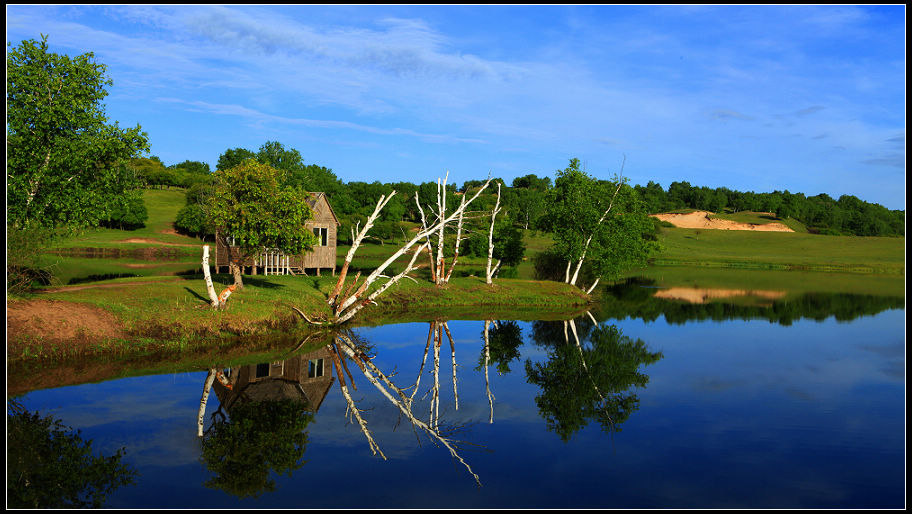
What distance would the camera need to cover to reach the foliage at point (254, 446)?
43.8ft

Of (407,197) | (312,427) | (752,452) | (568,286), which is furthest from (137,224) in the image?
(752,452)

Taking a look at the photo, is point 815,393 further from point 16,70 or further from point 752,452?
point 16,70

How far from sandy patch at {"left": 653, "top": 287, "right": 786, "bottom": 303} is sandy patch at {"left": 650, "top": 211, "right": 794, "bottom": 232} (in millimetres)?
115029

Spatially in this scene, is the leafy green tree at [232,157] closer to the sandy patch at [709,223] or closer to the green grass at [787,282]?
the green grass at [787,282]

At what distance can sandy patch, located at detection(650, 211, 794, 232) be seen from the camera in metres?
176

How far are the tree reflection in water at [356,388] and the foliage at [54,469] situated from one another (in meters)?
2.00

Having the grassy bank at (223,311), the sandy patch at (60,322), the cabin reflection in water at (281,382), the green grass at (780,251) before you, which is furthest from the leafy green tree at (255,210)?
the green grass at (780,251)

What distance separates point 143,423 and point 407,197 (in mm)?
143408

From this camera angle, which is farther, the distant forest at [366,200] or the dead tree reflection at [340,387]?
the distant forest at [366,200]

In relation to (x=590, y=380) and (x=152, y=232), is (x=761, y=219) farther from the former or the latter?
(x=590, y=380)

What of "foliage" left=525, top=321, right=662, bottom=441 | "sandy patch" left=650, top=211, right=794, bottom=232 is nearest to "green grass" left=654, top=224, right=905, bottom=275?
"sandy patch" left=650, top=211, right=794, bottom=232

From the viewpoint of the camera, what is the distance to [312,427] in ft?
56.1

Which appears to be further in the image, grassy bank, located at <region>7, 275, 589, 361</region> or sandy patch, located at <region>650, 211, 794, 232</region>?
sandy patch, located at <region>650, 211, 794, 232</region>

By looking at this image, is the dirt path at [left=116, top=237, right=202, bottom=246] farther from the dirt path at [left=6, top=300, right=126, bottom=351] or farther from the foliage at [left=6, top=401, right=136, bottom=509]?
the foliage at [left=6, top=401, right=136, bottom=509]
